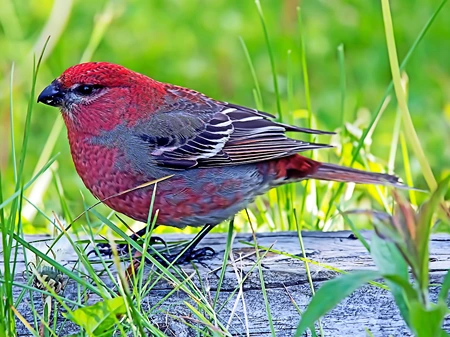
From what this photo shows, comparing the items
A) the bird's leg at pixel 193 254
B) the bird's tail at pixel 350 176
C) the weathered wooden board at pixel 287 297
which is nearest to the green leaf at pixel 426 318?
the weathered wooden board at pixel 287 297

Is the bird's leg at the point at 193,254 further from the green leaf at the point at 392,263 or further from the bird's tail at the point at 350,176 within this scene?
the green leaf at the point at 392,263

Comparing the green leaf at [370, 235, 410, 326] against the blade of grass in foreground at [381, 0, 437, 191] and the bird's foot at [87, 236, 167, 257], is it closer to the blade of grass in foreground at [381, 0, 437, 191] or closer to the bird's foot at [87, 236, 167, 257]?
the blade of grass in foreground at [381, 0, 437, 191]

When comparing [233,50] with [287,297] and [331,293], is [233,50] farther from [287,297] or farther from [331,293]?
[331,293]

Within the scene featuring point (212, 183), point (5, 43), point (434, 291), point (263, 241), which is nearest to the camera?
point (434, 291)

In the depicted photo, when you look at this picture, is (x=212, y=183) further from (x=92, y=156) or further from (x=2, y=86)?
(x=2, y=86)

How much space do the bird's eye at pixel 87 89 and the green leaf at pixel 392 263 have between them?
6.54 feet

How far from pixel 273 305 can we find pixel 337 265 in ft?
1.23

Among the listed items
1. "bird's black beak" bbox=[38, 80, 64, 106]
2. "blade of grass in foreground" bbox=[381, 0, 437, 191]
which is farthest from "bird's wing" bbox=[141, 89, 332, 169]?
"blade of grass in foreground" bbox=[381, 0, 437, 191]

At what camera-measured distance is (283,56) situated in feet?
22.0

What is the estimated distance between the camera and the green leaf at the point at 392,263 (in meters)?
1.99

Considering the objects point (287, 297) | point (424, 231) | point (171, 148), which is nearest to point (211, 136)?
point (171, 148)

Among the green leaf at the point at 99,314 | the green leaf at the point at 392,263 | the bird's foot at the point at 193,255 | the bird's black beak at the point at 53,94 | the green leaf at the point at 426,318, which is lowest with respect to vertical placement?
the green leaf at the point at 99,314

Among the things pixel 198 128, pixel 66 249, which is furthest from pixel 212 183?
pixel 66 249

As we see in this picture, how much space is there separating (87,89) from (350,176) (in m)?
1.29
